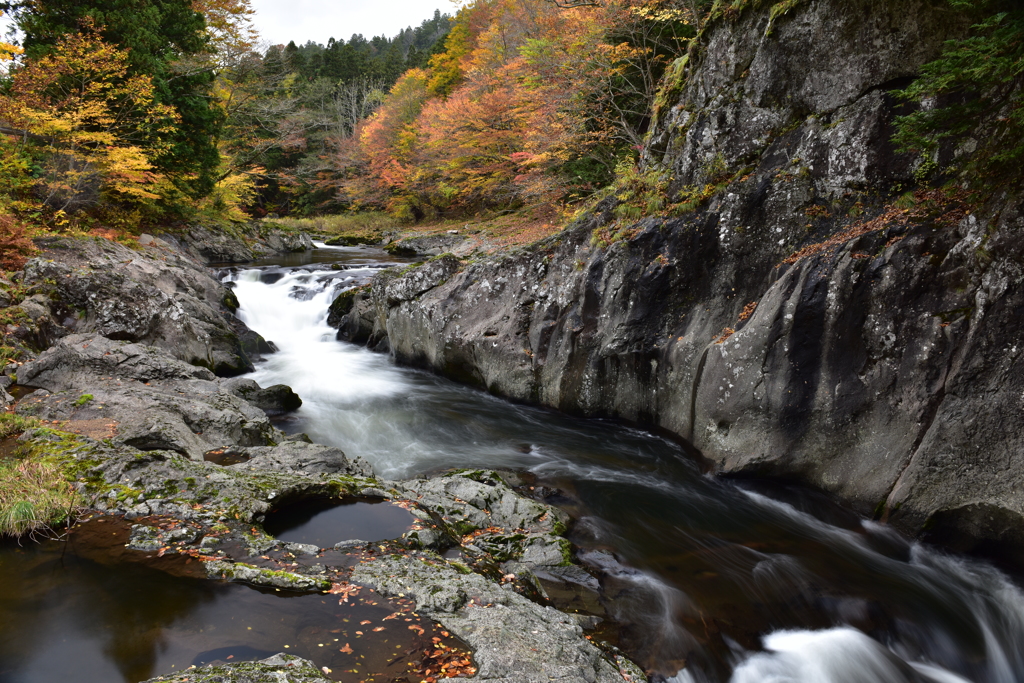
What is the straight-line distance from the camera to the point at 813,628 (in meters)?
5.12

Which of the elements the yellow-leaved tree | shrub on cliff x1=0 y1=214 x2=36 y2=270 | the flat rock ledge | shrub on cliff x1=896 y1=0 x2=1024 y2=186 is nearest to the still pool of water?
the flat rock ledge

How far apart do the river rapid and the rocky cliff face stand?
0.47 metres

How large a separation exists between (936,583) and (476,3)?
38382mm

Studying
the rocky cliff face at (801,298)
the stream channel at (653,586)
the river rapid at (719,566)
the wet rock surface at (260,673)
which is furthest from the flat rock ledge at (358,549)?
the rocky cliff face at (801,298)

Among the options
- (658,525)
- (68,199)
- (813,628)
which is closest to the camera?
(813,628)

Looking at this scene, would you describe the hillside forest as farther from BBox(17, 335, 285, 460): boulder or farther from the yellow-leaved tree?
BBox(17, 335, 285, 460): boulder

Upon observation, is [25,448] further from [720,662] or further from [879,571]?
[879,571]

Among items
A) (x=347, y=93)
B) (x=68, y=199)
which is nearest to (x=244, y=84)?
(x=68, y=199)

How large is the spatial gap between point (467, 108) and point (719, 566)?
22.2 meters

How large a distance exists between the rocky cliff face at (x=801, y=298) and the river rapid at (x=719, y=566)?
0.47 meters

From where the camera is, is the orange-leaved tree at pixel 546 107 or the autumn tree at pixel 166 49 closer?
the autumn tree at pixel 166 49

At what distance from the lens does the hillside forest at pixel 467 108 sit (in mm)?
6160

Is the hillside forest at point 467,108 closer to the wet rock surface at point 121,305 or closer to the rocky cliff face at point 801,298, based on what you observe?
the rocky cliff face at point 801,298

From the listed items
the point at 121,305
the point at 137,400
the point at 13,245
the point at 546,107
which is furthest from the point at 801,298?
the point at 13,245
